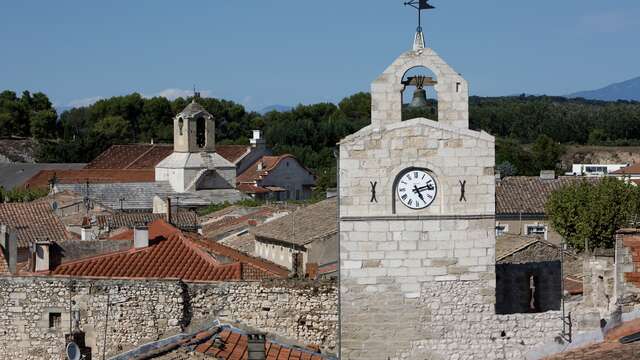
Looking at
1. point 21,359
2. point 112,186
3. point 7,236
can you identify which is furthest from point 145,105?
point 21,359

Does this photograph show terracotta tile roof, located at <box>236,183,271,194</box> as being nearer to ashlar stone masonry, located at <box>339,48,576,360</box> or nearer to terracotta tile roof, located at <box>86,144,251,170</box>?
terracotta tile roof, located at <box>86,144,251,170</box>

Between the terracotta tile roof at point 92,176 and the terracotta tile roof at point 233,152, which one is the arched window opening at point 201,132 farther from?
the terracotta tile roof at point 233,152

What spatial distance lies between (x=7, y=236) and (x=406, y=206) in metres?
15.4

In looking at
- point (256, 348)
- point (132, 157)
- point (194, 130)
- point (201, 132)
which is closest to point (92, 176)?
point (132, 157)

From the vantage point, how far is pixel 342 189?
20891 millimetres

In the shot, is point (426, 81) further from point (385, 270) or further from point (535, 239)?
point (535, 239)

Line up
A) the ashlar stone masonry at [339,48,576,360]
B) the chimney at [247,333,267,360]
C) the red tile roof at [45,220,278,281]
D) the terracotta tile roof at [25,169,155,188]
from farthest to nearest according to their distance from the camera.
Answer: the terracotta tile roof at [25,169,155,188] → the red tile roof at [45,220,278,281] → the ashlar stone masonry at [339,48,576,360] → the chimney at [247,333,267,360]

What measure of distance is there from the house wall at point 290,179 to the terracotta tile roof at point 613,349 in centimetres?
8826

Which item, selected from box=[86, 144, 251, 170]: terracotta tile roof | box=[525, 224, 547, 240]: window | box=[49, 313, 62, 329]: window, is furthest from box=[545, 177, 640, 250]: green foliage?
box=[86, 144, 251, 170]: terracotta tile roof

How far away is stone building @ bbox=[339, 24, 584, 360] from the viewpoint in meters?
20.9

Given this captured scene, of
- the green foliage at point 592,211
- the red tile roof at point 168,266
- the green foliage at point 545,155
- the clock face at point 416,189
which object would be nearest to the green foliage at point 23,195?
the green foliage at point 592,211

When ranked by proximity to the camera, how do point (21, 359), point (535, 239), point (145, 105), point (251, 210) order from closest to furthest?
point (21, 359), point (535, 239), point (251, 210), point (145, 105)

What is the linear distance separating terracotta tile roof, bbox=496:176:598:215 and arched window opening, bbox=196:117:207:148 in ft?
108

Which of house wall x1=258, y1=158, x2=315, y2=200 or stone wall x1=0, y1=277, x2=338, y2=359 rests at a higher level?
house wall x1=258, y1=158, x2=315, y2=200
